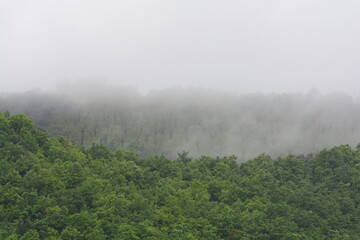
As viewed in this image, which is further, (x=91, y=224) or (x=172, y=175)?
(x=172, y=175)

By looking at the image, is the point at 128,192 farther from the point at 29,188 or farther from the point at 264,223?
the point at 264,223

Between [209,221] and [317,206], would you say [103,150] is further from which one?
[317,206]

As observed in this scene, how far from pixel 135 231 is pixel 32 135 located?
5010cm

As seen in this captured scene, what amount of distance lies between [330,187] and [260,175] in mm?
17985

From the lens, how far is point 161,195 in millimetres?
99938

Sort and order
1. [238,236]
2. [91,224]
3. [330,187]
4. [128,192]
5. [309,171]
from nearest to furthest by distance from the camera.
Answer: [91,224]
[238,236]
[128,192]
[330,187]
[309,171]

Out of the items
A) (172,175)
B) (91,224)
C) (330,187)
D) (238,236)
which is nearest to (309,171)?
(330,187)

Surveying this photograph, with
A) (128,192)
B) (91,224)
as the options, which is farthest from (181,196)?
(91,224)

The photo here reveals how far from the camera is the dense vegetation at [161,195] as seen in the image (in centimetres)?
8162

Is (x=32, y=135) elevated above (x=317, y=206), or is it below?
above

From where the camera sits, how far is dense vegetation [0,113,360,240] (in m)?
81.6

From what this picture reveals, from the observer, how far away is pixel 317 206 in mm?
101500

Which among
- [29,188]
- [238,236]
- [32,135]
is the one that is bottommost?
[238,236]

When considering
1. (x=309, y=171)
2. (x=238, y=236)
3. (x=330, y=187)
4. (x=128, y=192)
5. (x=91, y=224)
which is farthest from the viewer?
(x=309, y=171)
